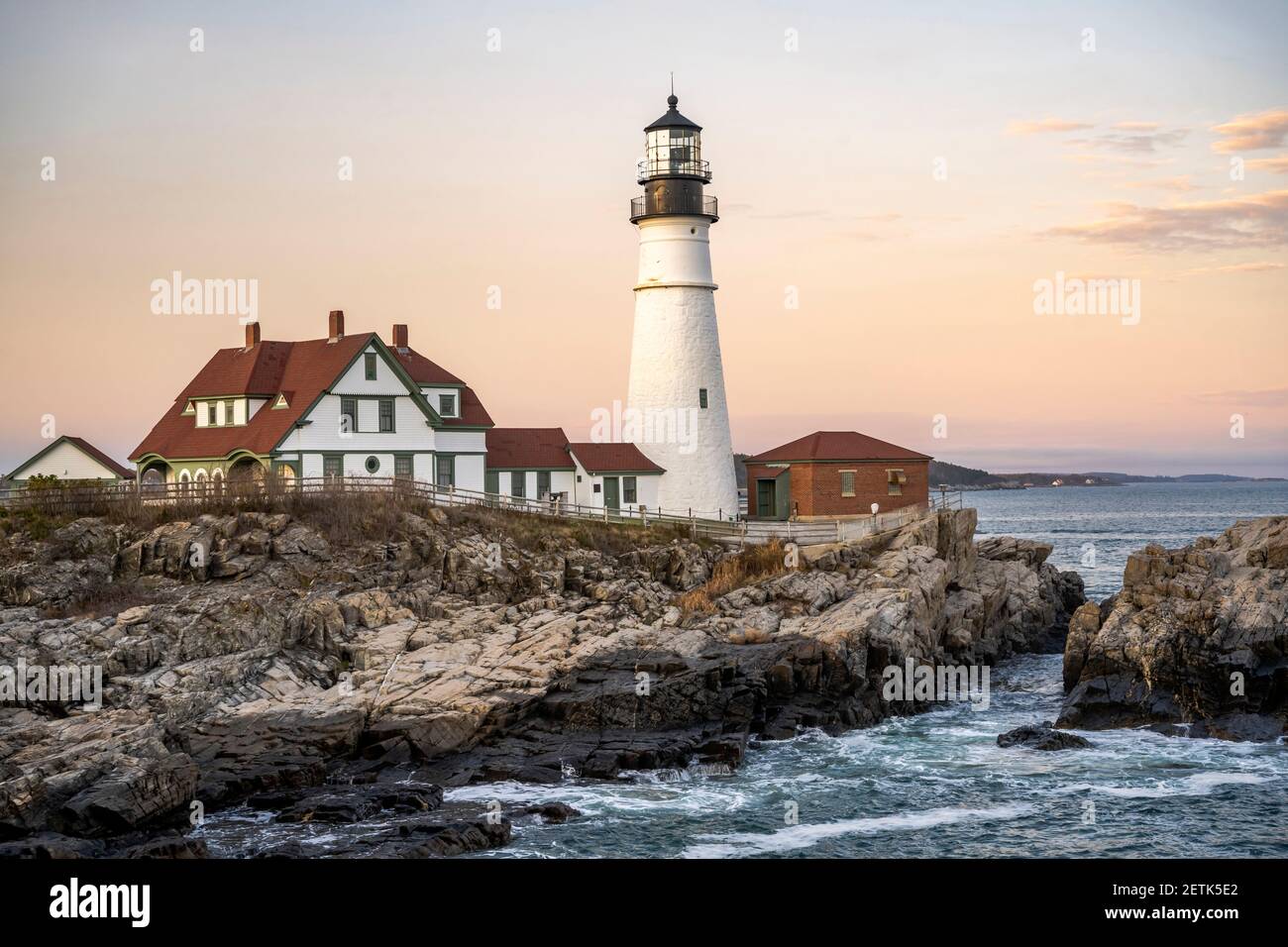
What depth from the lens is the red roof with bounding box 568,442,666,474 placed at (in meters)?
41.0

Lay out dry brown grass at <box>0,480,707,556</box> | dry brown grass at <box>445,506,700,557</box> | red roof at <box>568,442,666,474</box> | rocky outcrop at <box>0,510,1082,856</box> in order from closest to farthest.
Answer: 1. rocky outcrop at <box>0,510,1082,856</box>
2. dry brown grass at <box>0,480,707,556</box>
3. dry brown grass at <box>445,506,700,557</box>
4. red roof at <box>568,442,666,474</box>

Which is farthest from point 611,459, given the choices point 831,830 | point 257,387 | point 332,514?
point 831,830

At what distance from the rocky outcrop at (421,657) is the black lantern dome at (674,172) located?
36.8 feet

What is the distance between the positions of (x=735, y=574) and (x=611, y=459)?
8.12 m

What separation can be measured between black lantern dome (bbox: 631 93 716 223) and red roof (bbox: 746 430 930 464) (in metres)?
8.57

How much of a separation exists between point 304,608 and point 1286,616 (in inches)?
867

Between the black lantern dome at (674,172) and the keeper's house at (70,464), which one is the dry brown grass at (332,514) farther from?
the black lantern dome at (674,172)

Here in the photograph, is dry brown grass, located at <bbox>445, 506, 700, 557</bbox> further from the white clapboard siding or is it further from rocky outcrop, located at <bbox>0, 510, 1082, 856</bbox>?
the white clapboard siding

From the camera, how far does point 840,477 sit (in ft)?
139

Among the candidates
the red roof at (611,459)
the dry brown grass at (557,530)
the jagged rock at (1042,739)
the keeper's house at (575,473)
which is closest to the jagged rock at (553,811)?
the jagged rock at (1042,739)

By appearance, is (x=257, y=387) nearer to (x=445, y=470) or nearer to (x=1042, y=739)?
(x=445, y=470)

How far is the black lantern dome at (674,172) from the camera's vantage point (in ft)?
131

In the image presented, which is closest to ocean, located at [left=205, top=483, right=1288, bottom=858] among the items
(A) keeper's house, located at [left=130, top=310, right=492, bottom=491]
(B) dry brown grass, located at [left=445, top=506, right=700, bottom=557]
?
(B) dry brown grass, located at [left=445, top=506, right=700, bottom=557]
